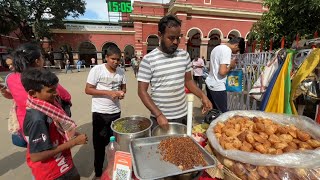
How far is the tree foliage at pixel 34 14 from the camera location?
67.3 feet

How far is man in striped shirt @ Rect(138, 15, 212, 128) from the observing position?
1827mm

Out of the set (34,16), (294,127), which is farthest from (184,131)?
(34,16)

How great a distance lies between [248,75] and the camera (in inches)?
159

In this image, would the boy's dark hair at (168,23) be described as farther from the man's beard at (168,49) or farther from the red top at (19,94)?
the red top at (19,94)

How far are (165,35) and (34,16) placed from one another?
27171mm

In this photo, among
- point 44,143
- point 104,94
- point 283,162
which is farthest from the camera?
point 104,94

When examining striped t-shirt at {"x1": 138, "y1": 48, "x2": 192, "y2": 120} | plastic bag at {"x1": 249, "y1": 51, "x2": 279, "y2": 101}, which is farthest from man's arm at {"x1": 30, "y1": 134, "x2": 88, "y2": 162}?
plastic bag at {"x1": 249, "y1": 51, "x2": 279, "y2": 101}

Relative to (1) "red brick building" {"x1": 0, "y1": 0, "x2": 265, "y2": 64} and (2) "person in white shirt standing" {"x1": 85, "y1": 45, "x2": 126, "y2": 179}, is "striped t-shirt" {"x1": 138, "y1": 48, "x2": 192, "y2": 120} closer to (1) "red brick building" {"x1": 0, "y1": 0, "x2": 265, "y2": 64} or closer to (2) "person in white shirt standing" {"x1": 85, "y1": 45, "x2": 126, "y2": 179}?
(2) "person in white shirt standing" {"x1": 85, "y1": 45, "x2": 126, "y2": 179}

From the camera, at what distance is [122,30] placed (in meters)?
27.5

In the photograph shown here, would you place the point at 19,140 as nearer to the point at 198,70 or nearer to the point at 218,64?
the point at 218,64

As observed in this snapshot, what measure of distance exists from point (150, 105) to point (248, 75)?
9.87 ft

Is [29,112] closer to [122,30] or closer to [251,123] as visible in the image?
[251,123]
